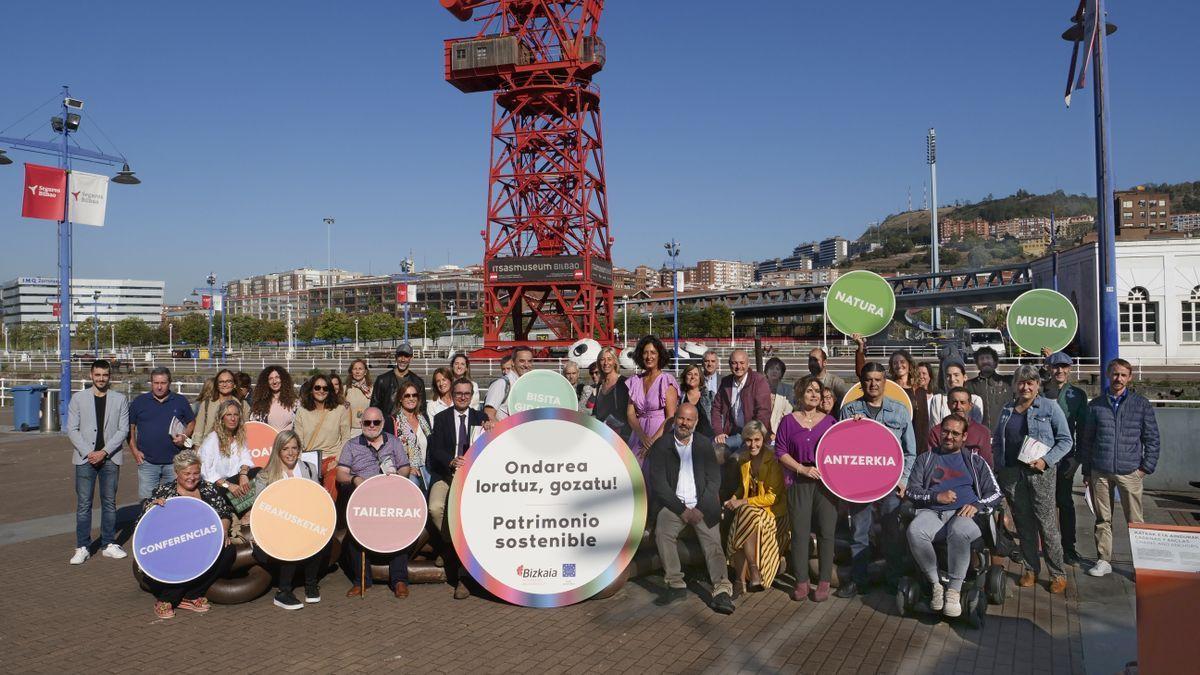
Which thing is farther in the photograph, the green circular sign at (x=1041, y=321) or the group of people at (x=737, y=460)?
the green circular sign at (x=1041, y=321)

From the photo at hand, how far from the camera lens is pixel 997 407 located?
9.03 metres

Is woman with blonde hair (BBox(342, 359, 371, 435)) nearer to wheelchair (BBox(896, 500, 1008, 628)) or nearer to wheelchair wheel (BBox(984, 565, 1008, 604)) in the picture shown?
wheelchair (BBox(896, 500, 1008, 628))

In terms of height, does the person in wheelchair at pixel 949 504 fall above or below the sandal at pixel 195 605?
above

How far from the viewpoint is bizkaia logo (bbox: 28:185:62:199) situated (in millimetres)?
15969

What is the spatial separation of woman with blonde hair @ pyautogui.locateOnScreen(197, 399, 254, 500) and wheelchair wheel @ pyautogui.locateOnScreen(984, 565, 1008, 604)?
22.9 ft

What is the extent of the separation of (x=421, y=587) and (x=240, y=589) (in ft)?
5.34

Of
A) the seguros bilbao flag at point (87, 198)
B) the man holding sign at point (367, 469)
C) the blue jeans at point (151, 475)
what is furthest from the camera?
the seguros bilbao flag at point (87, 198)

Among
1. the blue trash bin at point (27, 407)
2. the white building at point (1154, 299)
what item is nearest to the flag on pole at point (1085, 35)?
the blue trash bin at point (27, 407)

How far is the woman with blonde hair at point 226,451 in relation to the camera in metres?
7.95

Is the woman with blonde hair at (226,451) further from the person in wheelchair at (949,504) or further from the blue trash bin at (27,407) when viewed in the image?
the blue trash bin at (27,407)

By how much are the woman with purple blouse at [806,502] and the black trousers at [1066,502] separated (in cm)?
251

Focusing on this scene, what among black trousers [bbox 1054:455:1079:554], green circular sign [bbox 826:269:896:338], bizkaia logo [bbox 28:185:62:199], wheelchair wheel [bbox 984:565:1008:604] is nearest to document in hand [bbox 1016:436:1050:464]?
black trousers [bbox 1054:455:1079:554]

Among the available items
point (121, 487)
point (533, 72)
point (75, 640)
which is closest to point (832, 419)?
point (75, 640)

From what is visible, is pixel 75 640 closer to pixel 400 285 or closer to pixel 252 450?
pixel 252 450
